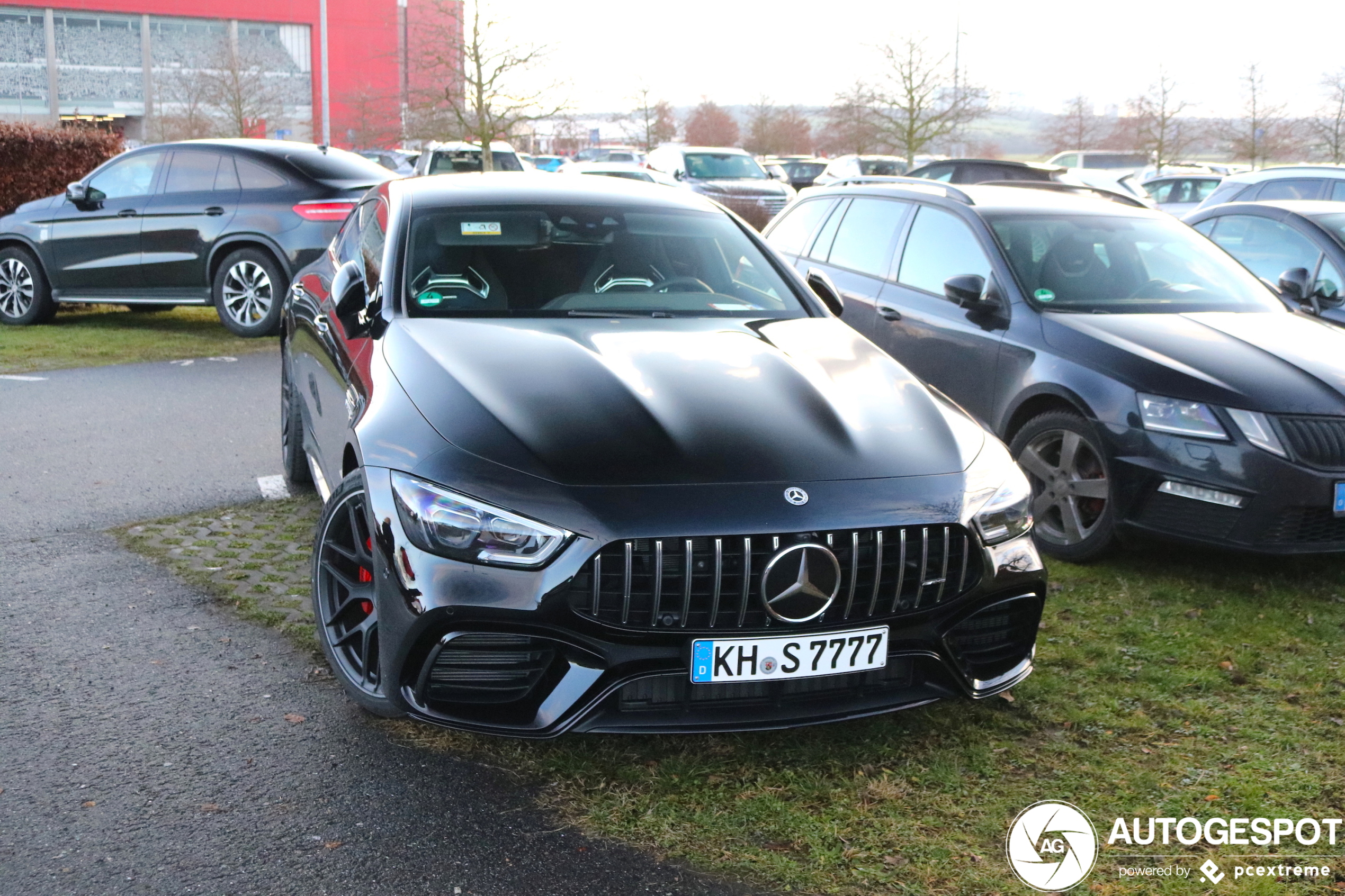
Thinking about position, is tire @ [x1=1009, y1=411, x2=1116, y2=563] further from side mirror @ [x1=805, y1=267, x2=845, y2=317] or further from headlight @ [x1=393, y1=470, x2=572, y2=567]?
headlight @ [x1=393, y1=470, x2=572, y2=567]

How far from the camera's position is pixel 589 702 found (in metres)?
3.15

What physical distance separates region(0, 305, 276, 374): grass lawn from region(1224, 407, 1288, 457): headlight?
338 inches

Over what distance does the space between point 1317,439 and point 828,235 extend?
351cm

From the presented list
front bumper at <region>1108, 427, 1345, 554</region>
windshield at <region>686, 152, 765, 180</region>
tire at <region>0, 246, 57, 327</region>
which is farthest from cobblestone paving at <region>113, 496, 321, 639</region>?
windshield at <region>686, 152, 765, 180</region>

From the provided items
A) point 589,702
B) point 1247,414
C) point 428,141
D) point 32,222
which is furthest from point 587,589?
point 428,141

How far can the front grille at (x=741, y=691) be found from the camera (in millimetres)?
3197

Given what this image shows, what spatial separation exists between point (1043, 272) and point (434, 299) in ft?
10.4

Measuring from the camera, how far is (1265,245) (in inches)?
334

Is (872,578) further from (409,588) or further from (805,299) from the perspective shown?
(805,299)

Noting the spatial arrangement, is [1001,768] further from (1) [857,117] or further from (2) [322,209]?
(1) [857,117]

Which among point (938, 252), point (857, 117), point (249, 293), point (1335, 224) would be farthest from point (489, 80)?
point (938, 252)

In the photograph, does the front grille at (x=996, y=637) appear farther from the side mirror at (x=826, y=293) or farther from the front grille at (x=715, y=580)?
the side mirror at (x=826, y=293)

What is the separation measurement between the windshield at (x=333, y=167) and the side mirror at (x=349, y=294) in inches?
284

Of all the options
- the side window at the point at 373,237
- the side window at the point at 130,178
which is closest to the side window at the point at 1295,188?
the side window at the point at 373,237
